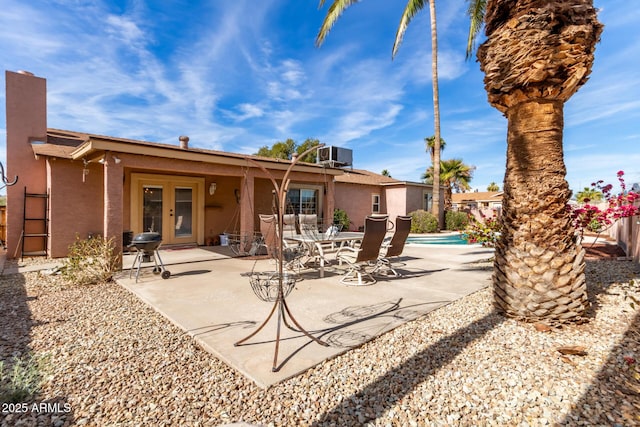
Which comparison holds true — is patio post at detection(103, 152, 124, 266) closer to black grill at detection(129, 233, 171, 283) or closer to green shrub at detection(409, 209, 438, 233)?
black grill at detection(129, 233, 171, 283)

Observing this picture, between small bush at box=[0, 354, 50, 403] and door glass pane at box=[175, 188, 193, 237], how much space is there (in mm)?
9188

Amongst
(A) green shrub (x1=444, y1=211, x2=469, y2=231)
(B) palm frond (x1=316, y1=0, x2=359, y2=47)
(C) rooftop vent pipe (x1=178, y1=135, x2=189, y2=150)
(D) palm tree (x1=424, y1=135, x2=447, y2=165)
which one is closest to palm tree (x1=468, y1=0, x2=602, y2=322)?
(B) palm frond (x1=316, y1=0, x2=359, y2=47)

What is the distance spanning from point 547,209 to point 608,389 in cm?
217

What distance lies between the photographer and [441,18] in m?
16.9

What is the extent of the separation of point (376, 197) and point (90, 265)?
16384 mm

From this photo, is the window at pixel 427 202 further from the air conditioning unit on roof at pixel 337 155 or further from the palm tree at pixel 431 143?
the air conditioning unit on roof at pixel 337 155

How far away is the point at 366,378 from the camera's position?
2.84m

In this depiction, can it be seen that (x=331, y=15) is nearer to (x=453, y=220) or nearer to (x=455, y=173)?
(x=453, y=220)

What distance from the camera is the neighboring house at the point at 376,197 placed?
58.4 feet

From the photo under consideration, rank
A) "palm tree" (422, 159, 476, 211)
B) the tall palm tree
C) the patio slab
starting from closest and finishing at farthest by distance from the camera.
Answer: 1. the patio slab
2. "palm tree" (422, 159, 476, 211)
3. the tall palm tree

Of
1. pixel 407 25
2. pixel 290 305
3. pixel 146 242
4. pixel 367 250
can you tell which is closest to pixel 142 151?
pixel 146 242

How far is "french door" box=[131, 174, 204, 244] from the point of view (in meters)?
10.7

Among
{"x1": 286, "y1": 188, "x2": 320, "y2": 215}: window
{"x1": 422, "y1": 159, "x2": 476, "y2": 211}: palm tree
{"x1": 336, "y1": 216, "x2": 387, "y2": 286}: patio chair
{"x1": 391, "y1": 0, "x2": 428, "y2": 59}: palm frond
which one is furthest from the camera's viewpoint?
{"x1": 422, "y1": 159, "x2": 476, "y2": 211}: palm tree

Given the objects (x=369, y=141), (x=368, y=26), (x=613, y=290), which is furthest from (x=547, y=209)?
(x=369, y=141)
